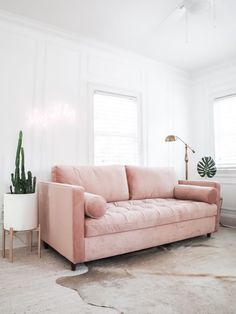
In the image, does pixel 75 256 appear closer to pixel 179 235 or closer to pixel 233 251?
pixel 179 235

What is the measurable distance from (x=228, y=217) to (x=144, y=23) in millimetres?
3044

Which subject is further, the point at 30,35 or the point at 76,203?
the point at 30,35

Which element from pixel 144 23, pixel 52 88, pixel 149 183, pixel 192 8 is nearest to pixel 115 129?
pixel 149 183

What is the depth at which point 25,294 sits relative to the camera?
1.67 metres

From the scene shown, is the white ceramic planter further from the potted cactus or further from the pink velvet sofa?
the pink velvet sofa

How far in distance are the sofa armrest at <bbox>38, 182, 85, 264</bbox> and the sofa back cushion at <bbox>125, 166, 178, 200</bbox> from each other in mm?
1121

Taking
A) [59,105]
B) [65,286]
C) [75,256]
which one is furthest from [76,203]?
[59,105]

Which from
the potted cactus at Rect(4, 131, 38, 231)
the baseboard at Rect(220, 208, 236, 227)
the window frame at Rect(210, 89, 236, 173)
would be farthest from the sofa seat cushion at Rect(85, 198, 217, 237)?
the window frame at Rect(210, 89, 236, 173)

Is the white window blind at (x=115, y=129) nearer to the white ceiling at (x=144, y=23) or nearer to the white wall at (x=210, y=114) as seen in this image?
the white ceiling at (x=144, y=23)

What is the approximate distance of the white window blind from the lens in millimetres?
3430

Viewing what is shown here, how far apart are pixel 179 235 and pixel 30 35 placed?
2.90 m

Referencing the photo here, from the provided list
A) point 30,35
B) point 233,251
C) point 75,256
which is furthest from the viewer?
point 30,35

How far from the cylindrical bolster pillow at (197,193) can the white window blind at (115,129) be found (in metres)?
0.82

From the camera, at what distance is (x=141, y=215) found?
7.70 feet
